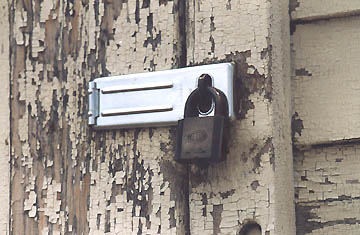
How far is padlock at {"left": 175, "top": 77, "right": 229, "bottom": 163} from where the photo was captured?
105cm

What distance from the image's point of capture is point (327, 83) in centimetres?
113

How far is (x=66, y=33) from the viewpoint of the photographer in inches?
46.9

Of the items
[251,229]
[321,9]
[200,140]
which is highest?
[321,9]

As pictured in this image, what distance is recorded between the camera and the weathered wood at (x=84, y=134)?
3.65 ft

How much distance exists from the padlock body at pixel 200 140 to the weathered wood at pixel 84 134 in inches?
1.7

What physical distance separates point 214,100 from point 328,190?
0.19 meters

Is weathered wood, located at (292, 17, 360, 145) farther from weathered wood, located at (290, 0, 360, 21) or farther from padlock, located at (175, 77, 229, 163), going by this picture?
padlock, located at (175, 77, 229, 163)

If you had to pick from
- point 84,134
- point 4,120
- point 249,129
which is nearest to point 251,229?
point 249,129

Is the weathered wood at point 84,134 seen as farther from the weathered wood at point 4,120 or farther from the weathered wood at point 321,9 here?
the weathered wood at point 321,9

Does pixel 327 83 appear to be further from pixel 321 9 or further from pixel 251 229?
pixel 251 229

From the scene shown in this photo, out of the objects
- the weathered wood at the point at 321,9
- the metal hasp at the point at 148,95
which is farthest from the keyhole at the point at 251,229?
the weathered wood at the point at 321,9

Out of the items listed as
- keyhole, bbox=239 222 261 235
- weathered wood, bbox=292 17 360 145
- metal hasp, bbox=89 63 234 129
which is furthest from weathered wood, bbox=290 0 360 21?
keyhole, bbox=239 222 261 235

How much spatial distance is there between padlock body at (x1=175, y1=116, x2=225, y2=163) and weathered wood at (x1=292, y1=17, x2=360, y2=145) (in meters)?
0.13

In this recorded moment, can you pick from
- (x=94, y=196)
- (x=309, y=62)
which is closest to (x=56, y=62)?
(x=94, y=196)
